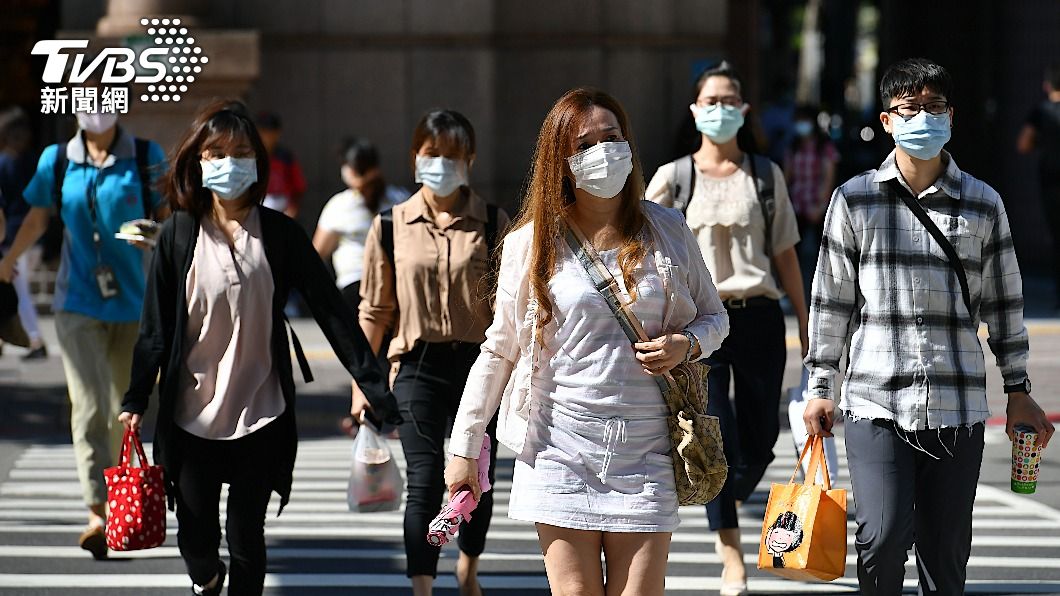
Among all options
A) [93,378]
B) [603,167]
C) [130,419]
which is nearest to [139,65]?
[93,378]

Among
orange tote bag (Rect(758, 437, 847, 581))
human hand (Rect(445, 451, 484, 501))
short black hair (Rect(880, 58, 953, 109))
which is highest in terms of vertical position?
short black hair (Rect(880, 58, 953, 109))

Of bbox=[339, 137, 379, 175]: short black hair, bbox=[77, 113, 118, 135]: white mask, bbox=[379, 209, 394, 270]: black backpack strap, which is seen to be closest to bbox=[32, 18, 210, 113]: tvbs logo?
bbox=[339, 137, 379, 175]: short black hair

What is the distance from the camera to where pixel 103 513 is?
796 cm

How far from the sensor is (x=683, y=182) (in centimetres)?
720

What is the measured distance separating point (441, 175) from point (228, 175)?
985mm

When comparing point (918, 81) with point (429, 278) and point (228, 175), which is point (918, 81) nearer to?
point (429, 278)

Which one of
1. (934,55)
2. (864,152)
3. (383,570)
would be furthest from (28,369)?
(864,152)

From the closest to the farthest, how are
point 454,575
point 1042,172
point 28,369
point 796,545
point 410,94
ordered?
1. point 796,545
2. point 454,575
3. point 28,369
4. point 1042,172
5. point 410,94

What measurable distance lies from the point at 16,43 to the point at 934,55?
13.5 m

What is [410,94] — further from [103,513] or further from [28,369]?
[103,513]

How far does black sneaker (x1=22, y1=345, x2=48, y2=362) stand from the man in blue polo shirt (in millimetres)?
6426

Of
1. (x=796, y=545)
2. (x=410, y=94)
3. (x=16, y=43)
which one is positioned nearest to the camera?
(x=796, y=545)

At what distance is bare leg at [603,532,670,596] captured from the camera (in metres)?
4.64

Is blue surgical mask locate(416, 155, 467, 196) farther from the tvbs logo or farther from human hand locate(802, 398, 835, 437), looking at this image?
the tvbs logo
